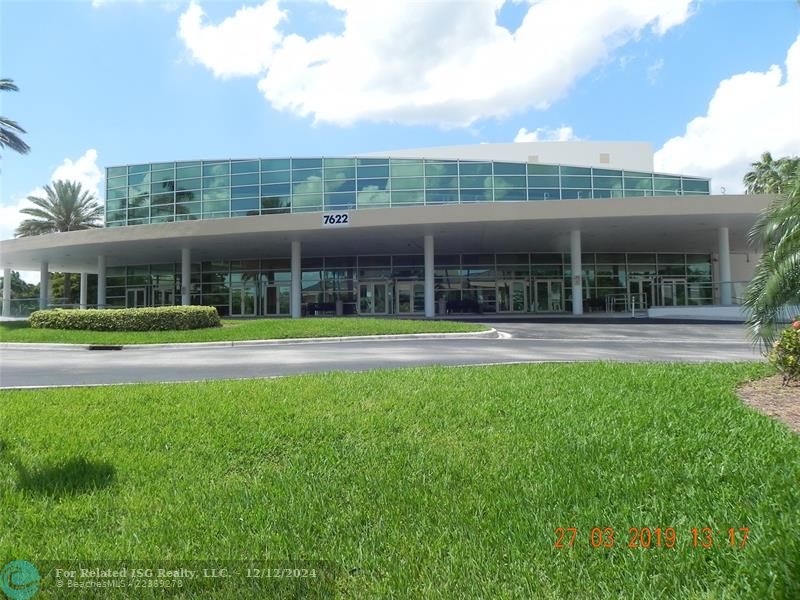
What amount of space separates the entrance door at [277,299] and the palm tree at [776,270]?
2952 centimetres

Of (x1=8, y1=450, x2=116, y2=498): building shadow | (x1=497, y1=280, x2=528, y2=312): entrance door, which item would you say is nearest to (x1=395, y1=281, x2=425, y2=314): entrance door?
(x1=497, y1=280, x2=528, y2=312): entrance door

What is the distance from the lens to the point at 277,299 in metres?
33.9

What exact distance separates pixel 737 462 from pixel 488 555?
2.41 m

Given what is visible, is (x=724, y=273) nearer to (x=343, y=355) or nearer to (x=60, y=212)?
(x=343, y=355)

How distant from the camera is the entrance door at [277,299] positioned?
33781 millimetres

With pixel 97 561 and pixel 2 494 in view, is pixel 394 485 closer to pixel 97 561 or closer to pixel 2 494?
pixel 97 561

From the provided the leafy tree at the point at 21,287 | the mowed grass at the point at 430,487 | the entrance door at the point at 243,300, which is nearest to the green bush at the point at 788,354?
the mowed grass at the point at 430,487

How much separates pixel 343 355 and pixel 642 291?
2809 cm

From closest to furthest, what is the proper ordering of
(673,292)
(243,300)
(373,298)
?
(373,298) < (673,292) < (243,300)

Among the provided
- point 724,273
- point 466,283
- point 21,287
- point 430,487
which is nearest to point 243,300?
point 466,283

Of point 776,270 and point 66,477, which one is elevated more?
point 776,270

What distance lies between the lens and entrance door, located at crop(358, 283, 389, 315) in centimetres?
3253

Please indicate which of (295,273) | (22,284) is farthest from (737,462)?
(22,284)

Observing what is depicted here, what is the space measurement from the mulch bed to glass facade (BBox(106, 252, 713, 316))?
24.9m
